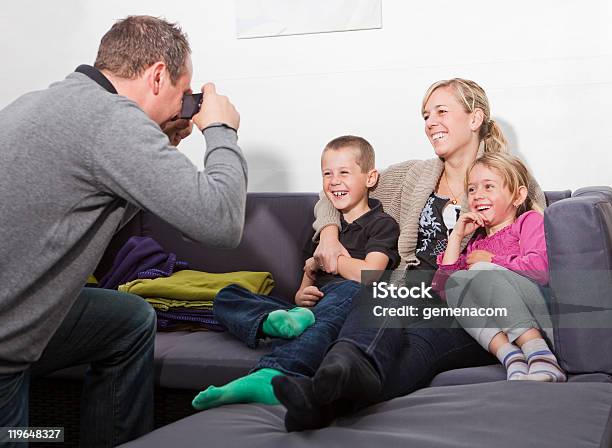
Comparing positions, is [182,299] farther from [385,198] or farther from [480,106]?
[480,106]

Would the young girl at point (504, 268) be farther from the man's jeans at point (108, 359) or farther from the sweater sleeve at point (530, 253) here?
the man's jeans at point (108, 359)

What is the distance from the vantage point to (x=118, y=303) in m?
1.91

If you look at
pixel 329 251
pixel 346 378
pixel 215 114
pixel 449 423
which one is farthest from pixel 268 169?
pixel 449 423

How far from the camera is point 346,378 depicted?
1478 millimetres

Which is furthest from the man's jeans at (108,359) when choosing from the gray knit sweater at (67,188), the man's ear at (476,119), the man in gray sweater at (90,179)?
the man's ear at (476,119)

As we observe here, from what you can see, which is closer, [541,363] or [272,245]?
[541,363]

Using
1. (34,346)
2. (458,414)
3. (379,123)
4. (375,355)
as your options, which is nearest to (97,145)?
(34,346)

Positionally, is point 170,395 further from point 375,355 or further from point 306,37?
point 306,37

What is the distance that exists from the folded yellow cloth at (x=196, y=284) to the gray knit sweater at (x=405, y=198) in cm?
25

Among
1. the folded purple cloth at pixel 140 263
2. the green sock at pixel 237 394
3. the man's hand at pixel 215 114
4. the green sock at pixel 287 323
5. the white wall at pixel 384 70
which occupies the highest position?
the white wall at pixel 384 70

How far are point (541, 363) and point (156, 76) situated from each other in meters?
1.07

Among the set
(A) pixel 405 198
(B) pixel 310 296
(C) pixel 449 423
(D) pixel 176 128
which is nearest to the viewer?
(C) pixel 449 423

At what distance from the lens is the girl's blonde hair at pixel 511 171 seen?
2297 millimetres

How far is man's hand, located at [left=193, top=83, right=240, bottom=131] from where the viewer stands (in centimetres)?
173
